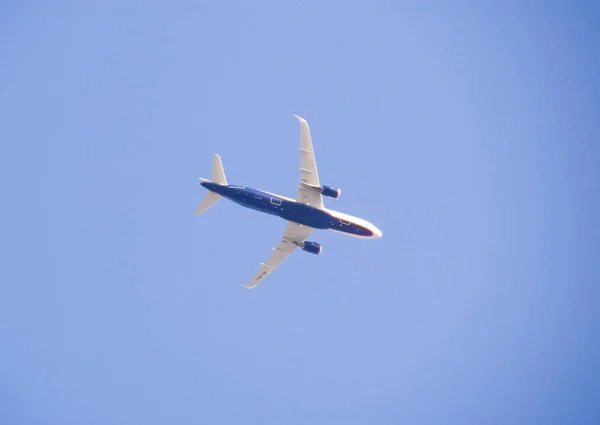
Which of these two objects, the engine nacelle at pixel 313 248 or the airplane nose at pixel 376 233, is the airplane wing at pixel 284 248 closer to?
the engine nacelle at pixel 313 248

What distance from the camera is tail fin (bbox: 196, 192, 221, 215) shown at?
6762cm

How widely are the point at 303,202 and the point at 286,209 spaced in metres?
1.85

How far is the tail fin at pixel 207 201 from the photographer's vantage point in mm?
67625

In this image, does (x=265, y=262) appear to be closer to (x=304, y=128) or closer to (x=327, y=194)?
(x=327, y=194)

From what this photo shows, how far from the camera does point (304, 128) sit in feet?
210

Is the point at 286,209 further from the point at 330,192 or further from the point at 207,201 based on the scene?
the point at 207,201

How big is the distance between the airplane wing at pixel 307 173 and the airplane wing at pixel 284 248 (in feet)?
15.1

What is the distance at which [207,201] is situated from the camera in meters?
67.8

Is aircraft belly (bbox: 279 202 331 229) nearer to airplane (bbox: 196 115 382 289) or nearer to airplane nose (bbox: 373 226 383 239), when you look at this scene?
airplane (bbox: 196 115 382 289)

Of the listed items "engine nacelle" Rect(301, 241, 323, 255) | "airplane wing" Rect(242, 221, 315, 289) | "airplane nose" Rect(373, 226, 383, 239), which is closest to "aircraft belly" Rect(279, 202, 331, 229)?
"airplane wing" Rect(242, 221, 315, 289)

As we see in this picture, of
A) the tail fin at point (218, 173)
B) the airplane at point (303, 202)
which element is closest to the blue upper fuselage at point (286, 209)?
the airplane at point (303, 202)

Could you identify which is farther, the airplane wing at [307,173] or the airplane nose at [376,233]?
the airplane nose at [376,233]

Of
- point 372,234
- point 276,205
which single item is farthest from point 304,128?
point 372,234

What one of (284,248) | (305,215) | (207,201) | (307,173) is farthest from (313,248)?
(207,201)
